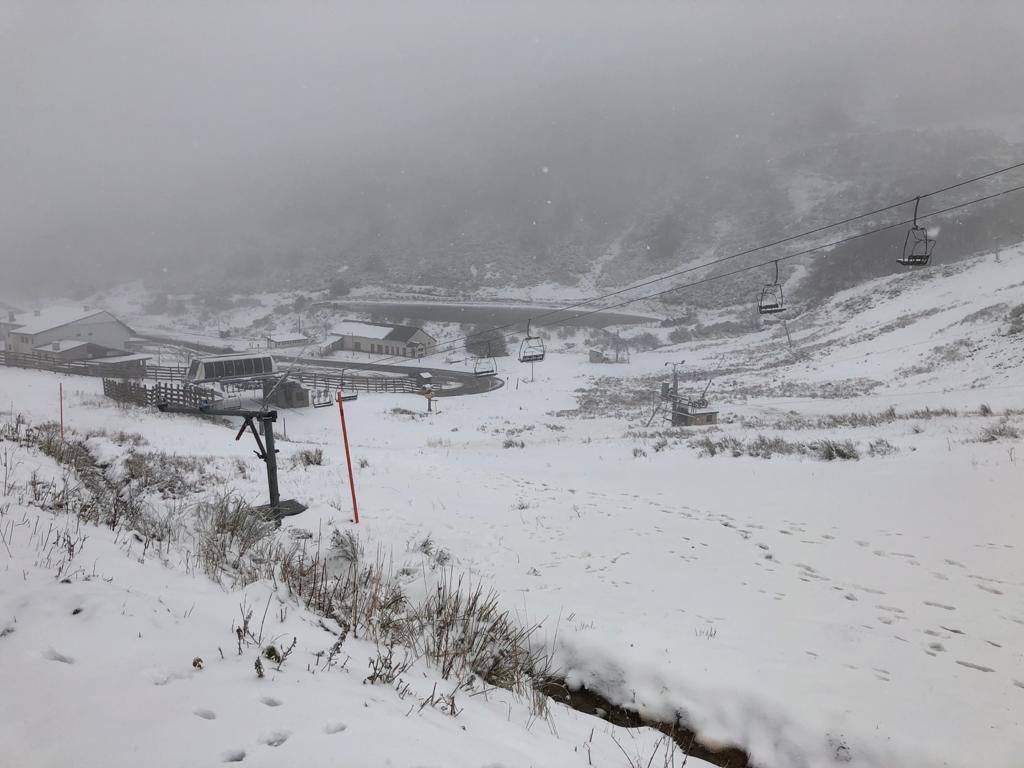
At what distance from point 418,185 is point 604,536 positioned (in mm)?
206544

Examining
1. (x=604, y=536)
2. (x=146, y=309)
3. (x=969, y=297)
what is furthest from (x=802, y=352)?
(x=146, y=309)

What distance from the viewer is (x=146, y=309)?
9625cm

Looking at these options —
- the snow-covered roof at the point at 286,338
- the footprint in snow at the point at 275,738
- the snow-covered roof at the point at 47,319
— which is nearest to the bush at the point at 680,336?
the snow-covered roof at the point at 286,338

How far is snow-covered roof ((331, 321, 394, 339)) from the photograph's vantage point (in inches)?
2672

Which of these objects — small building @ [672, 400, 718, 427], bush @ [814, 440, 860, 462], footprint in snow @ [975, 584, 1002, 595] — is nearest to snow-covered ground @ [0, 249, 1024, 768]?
footprint in snow @ [975, 584, 1002, 595]

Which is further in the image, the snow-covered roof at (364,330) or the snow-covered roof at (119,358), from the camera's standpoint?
the snow-covered roof at (364,330)

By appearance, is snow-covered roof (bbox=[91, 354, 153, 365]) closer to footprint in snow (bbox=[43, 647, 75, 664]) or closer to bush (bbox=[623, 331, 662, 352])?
footprint in snow (bbox=[43, 647, 75, 664])

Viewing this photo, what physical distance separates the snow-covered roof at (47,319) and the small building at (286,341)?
17469mm

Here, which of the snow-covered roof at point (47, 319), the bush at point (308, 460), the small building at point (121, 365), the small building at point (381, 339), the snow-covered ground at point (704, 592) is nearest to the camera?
the snow-covered ground at point (704, 592)

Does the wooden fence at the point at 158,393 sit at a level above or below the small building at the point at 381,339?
below

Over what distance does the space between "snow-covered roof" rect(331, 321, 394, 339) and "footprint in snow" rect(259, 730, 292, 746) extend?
219 feet

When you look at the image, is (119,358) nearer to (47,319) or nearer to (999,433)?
(47,319)

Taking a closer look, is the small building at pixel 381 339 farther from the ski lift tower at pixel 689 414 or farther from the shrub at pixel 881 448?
the shrub at pixel 881 448

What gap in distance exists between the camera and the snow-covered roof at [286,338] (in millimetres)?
68556
